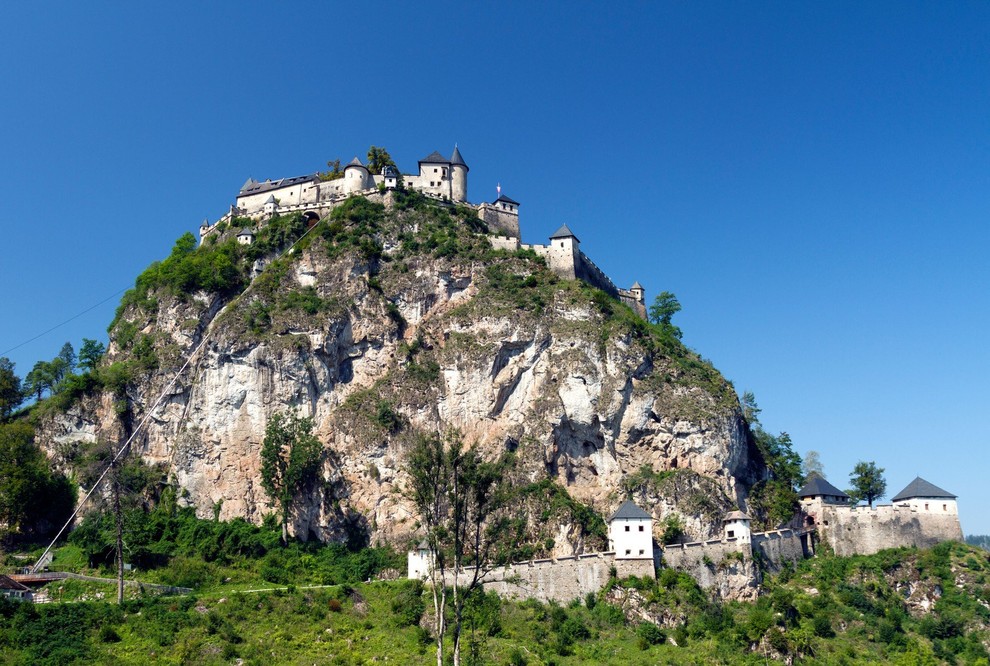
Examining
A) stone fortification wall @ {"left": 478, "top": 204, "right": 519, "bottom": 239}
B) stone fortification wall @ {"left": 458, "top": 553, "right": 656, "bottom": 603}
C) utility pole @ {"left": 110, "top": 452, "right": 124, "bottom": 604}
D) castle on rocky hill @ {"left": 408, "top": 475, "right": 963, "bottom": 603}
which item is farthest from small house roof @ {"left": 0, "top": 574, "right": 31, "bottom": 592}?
stone fortification wall @ {"left": 478, "top": 204, "right": 519, "bottom": 239}

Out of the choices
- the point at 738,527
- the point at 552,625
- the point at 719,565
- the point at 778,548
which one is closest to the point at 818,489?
the point at 778,548

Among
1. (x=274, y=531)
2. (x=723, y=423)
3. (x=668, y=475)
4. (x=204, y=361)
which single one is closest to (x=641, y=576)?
(x=668, y=475)

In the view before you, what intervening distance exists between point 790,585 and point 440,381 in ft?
100.0

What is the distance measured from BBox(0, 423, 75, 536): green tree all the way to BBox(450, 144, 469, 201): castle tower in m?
44.3

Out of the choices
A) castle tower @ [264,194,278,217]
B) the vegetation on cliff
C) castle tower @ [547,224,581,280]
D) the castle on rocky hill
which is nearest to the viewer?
the vegetation on cliff

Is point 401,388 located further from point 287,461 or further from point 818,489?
point 818,489

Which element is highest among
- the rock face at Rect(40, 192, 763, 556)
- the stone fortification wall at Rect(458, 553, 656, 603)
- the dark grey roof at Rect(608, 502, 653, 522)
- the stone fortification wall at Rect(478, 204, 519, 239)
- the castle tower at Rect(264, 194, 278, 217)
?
the castle tower at Rect(264, 194, 278, 217)

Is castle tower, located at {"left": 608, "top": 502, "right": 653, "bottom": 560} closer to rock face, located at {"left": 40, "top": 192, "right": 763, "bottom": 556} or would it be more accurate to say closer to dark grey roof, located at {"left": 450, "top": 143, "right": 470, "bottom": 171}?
rock face, located at {"left": 40, "top": 192, "right": 763, "bottom": 556}

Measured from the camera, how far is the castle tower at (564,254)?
264 feet

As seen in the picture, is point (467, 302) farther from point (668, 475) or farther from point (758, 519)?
point (758, 519)

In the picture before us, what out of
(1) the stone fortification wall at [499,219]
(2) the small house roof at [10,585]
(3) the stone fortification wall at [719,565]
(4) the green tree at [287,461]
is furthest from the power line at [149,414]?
(3) the stone fortification wall at [719,565]

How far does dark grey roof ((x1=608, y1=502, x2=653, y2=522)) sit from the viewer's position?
194ft

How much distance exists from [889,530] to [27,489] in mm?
66353

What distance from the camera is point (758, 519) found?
6988cm
